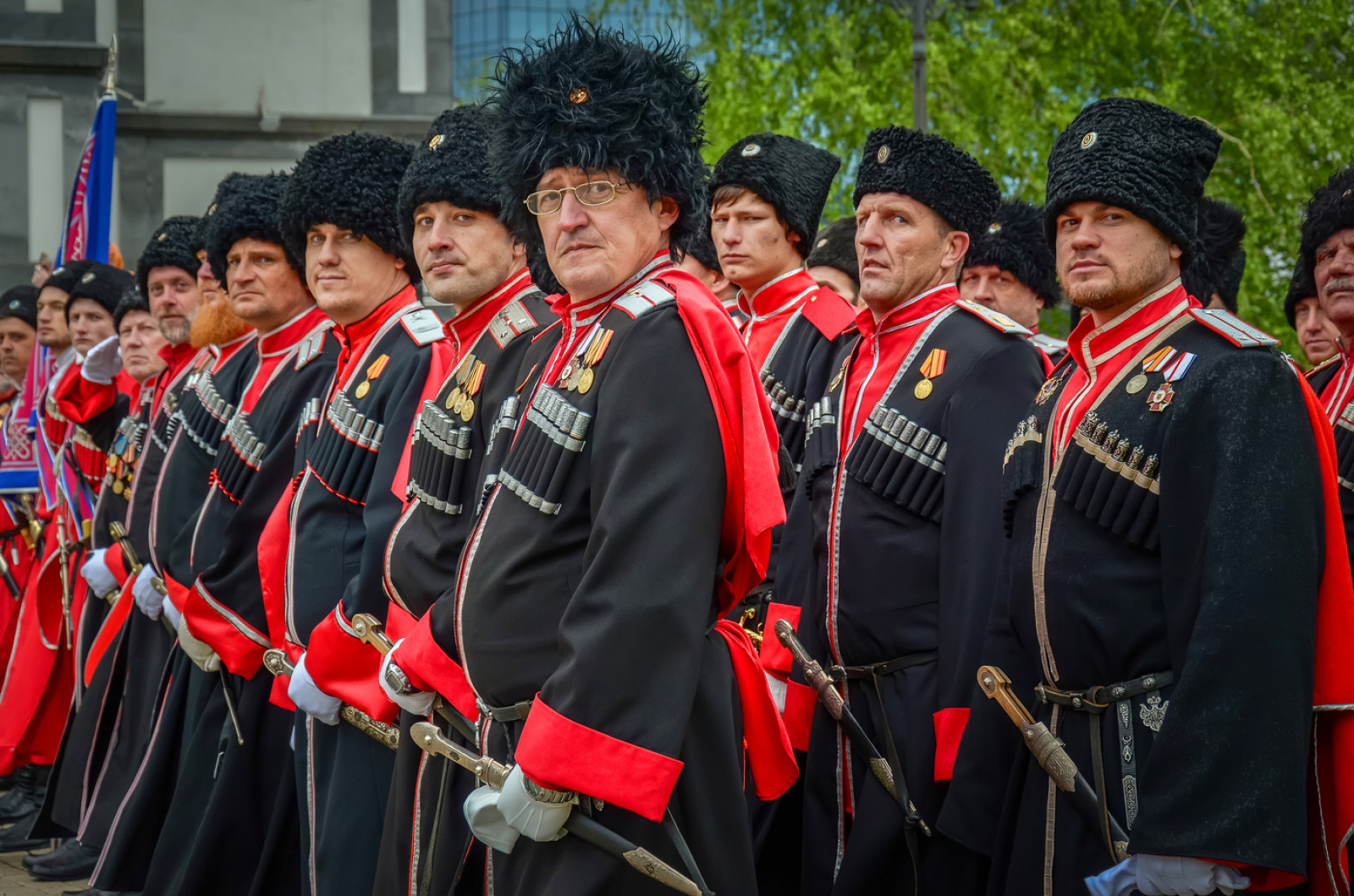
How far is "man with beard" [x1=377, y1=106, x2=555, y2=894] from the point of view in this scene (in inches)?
127

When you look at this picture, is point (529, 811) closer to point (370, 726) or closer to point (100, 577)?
point (370, 726)

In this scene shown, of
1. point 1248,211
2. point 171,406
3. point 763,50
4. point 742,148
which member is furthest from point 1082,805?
point 763,50

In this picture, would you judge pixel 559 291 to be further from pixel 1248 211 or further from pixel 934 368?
pixel 1248 211

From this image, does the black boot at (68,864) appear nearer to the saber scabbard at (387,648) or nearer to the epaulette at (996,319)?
the saber scabbard at (387,648)

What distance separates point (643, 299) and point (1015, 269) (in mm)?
3615

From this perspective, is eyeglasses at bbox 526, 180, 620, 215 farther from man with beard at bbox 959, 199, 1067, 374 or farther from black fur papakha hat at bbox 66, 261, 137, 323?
black fur papakha hat at bbox 66, 261, 137, 323

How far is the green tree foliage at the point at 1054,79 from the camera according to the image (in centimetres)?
1395

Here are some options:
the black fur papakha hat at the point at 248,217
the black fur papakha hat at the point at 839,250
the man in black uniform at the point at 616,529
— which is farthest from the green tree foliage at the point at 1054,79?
the man in black uniform at the point at 616,529

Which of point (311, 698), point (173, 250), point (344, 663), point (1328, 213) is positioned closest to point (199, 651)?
point (311, 698)

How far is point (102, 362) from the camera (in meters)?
7.21

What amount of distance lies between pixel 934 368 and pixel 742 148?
1.87 metres

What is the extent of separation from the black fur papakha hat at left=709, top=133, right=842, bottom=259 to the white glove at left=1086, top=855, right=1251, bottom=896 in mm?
3235

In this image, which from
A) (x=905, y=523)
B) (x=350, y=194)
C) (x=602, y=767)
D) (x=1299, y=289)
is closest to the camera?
(x=602, y=767)

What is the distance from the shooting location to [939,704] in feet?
12.5
